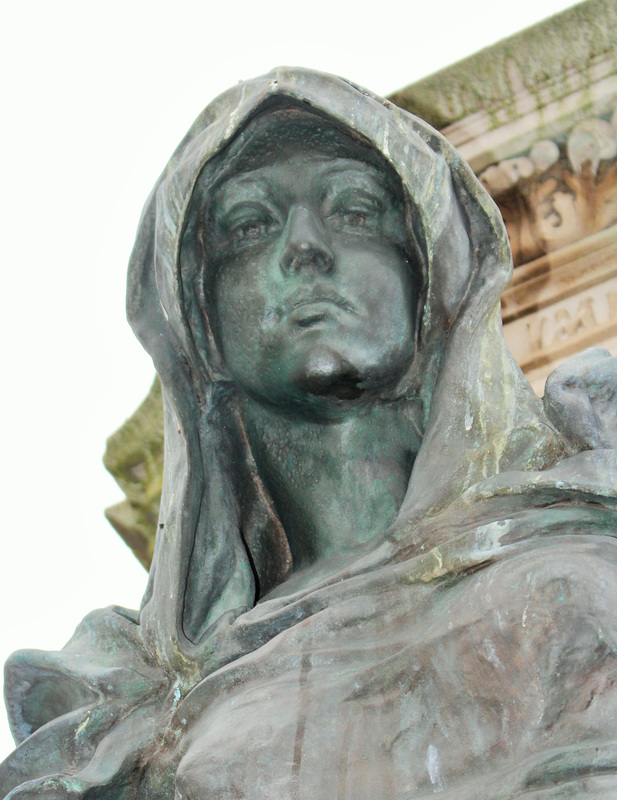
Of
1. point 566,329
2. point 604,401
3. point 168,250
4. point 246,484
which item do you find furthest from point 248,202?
point 566,329

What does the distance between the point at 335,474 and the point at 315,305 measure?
0.38m

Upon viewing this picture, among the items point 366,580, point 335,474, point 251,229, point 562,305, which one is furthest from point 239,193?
point 562,305

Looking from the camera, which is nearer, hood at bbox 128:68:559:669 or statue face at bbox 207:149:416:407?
hood at bbox 128:68:559:669

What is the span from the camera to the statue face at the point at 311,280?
3.57 metres

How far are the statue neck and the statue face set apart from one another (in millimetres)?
95

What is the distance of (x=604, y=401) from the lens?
3426 millimetres

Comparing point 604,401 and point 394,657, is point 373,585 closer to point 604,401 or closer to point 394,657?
point 394,657

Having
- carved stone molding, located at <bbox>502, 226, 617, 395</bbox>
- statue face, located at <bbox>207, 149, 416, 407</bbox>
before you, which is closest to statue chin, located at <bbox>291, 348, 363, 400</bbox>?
statue face, located at <bbox>207, 149, 416, 407</bbox>

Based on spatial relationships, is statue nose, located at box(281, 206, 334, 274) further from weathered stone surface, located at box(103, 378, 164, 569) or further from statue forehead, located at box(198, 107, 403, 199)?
weathered stone surface, located at box(103, 378, 164, 569)

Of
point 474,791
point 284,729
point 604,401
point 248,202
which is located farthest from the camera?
point 248,202

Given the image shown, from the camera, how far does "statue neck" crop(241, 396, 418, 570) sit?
364 centimetres

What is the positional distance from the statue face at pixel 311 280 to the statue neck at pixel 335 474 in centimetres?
10

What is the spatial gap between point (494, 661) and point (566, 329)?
212 cm

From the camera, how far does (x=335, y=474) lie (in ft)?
12.1
